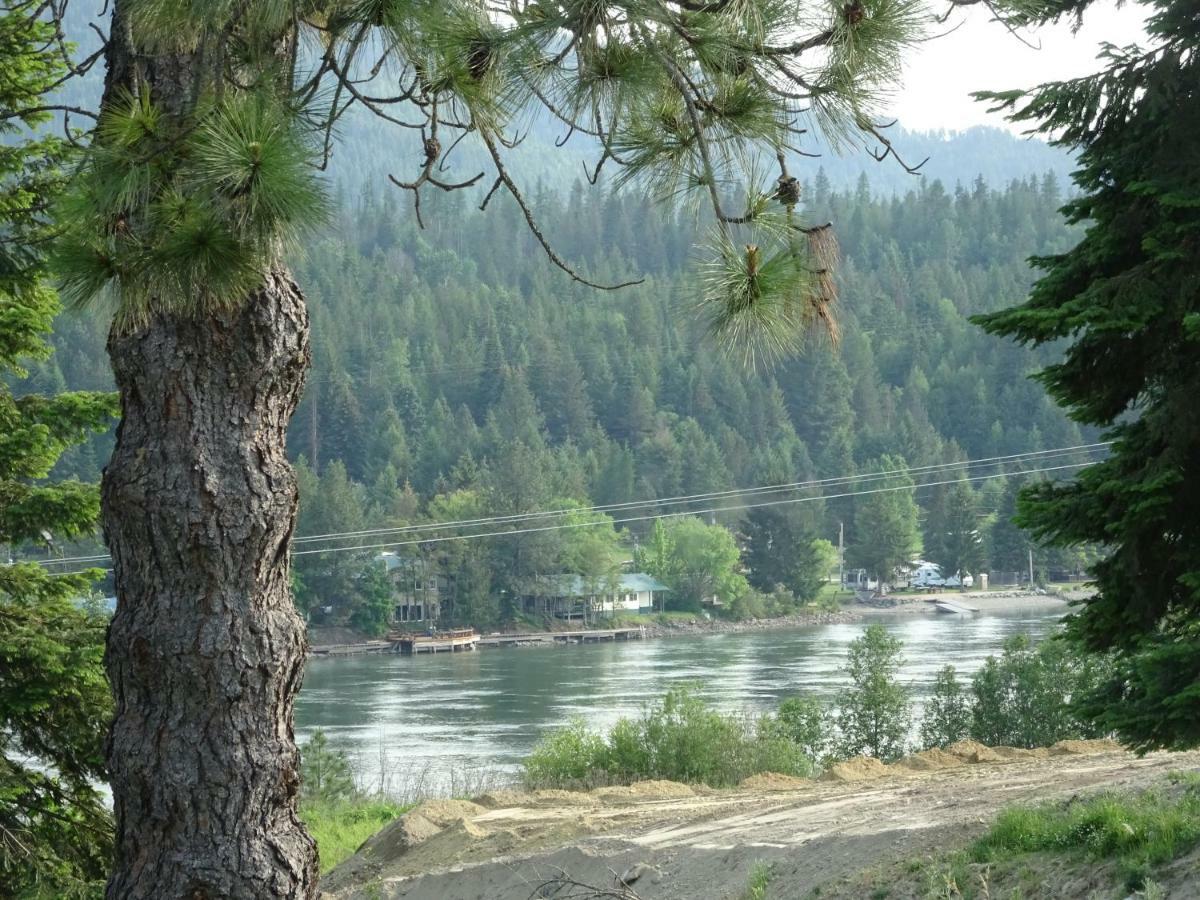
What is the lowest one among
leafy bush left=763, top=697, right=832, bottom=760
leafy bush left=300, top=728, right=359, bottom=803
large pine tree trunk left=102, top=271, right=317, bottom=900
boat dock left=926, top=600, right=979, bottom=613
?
boat dock left=926, top=600, right=979, bottom=613

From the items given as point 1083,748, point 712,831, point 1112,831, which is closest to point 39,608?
point 712,831

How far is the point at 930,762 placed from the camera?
29.0ft

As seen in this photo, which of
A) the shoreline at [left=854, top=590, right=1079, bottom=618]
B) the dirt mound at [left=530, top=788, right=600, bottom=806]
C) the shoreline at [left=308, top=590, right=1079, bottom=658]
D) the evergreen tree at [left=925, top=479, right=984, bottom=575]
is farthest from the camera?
the evergreen tree at [left=925, top=479, right=984, bottom=575]

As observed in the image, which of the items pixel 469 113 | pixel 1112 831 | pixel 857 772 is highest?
pixel 469 113

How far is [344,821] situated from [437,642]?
122 ft

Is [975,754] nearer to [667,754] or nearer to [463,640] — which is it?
[667,754]

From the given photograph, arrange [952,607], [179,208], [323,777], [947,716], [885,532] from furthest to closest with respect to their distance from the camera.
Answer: [885,532] < [952,607] < [323,777] < [947,716] < [179,208]

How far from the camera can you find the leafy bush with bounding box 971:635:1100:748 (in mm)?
13625

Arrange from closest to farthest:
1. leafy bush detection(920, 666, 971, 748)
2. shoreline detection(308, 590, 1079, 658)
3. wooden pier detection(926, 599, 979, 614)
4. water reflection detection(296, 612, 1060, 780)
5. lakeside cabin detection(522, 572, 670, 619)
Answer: leafy bush detection(920, 666, 971, 748), water reflection detection(296, 612, 1060, 780), shoreline detection(308, 590, 1079, 658), wooden pier detection(926, 599, 979, 614), lakeside cabin detection(522, 572, 670, 619)

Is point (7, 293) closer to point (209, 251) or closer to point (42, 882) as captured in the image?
point (42, 882)

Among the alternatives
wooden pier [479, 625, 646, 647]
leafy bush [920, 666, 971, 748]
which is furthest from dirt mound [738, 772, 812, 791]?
wooden pier [479, 625, 646, 647]

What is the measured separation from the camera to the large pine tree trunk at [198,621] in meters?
3.59

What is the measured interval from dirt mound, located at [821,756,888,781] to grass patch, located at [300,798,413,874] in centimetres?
325

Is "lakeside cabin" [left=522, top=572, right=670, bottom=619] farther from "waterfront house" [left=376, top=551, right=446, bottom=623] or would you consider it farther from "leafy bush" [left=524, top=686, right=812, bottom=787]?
"leafy bush" [left=524, top=686, right=812, bottom=787]
